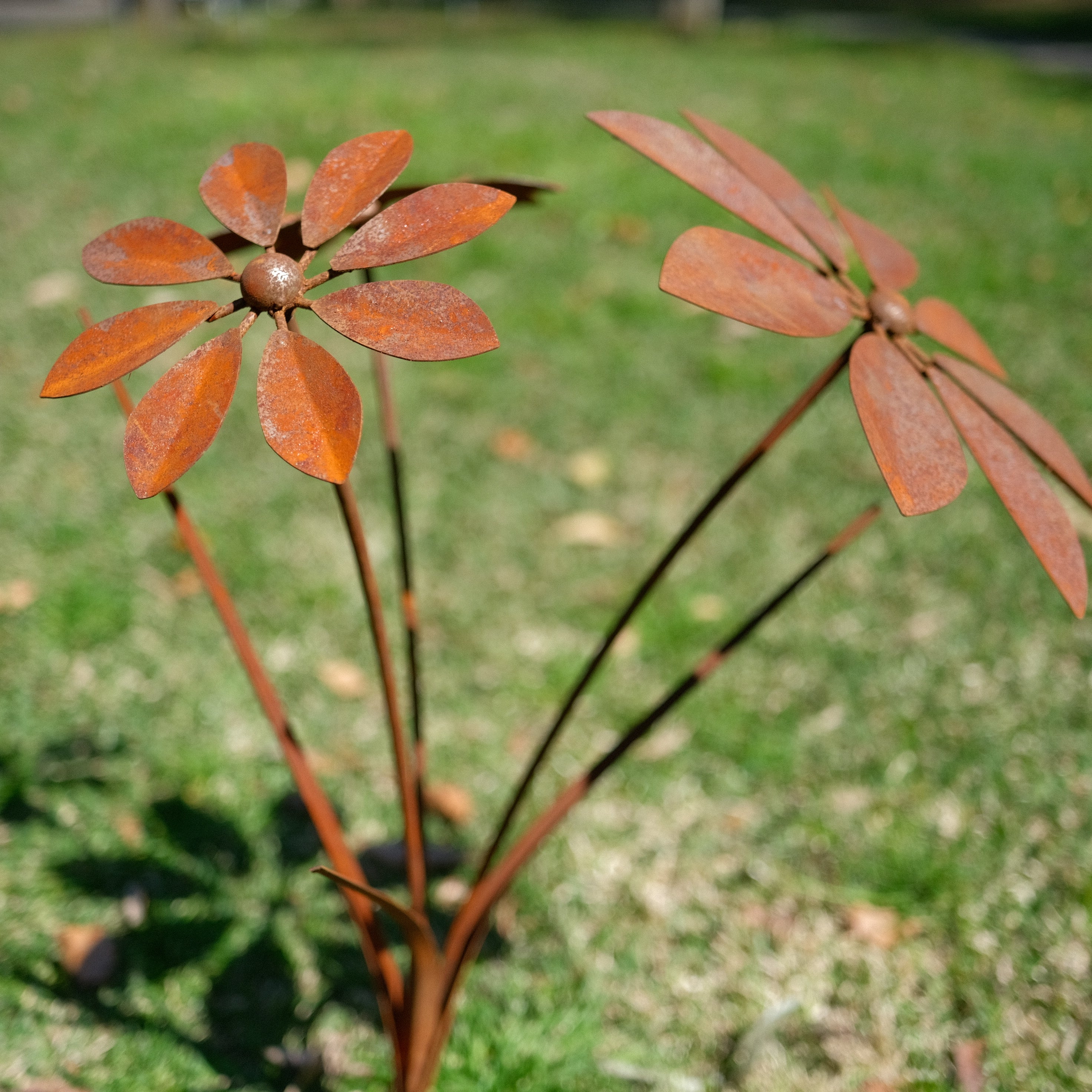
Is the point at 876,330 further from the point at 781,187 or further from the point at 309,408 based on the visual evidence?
the point at 309,408

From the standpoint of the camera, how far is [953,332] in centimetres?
92

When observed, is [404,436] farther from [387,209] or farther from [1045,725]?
[387,209]

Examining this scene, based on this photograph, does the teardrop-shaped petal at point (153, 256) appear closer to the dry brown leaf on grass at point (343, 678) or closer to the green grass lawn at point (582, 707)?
the green grass lawn at point (582, 707)

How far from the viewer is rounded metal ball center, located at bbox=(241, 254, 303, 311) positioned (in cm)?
73

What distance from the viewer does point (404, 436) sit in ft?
9.00

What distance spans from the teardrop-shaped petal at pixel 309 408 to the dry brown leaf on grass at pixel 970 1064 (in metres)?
1.23

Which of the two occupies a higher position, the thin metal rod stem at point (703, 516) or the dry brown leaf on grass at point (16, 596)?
the thin metal rod stem at point (703, 516)

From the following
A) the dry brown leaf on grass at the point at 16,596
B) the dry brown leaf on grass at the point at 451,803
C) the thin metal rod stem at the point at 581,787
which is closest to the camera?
the thin metal rod stem at the point at 581,787

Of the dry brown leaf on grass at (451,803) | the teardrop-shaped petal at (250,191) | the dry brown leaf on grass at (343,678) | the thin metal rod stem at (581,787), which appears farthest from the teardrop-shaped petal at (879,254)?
the dry brown leaf on grass at (343,678)

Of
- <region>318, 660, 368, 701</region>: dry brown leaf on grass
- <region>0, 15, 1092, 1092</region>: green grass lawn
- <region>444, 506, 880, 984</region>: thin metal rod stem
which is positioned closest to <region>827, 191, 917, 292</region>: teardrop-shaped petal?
<region>444, 506, 880, 984</region>: thin metal rod stem

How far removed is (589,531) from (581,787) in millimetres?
1356

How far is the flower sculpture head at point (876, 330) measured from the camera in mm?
709

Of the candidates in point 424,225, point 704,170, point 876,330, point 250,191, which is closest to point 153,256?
point 250,191

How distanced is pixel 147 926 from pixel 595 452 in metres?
1.66
